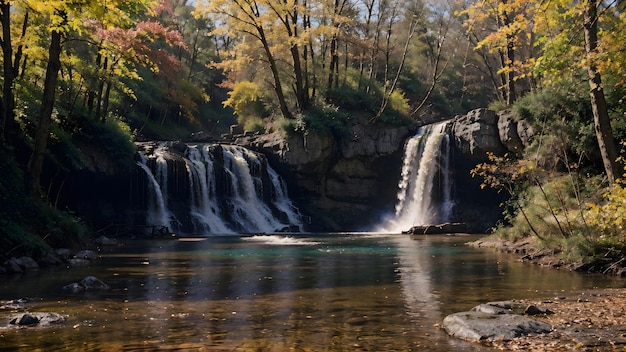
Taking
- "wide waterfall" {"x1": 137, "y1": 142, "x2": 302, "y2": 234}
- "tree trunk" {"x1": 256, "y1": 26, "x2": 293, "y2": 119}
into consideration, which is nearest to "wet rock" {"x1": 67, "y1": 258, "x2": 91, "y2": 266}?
"wide waterfall" {"x1": 137, "y1": 142, "x2": 302, "y2": 234}

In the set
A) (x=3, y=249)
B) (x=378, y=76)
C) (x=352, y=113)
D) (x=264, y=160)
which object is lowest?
(x=3, y=249)

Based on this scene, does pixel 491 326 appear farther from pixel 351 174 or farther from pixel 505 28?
pixel 351 174

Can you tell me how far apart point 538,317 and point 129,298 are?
6.71 metres

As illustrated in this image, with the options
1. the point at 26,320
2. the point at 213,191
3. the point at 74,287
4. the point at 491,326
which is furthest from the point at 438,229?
the point at 26,320

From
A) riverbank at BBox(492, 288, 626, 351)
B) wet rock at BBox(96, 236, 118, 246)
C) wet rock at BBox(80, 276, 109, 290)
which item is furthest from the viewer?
wet rock at BBox(96, 236, 118, 246)

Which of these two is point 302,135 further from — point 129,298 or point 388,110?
point 129,298

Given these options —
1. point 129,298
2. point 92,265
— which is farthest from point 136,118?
point 129,298

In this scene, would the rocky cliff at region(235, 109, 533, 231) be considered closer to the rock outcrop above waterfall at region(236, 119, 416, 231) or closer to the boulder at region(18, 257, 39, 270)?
the rock outcrop above waterfall at region(236, 119, 416, 231)

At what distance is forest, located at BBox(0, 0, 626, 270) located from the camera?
44.0ft

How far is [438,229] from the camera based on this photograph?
31.0 meters

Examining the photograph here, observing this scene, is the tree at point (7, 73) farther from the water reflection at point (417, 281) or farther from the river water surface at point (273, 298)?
the water reflection at point (417, 281)

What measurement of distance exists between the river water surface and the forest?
243cm

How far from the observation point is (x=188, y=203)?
33.2 m

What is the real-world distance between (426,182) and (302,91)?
9.74 m
